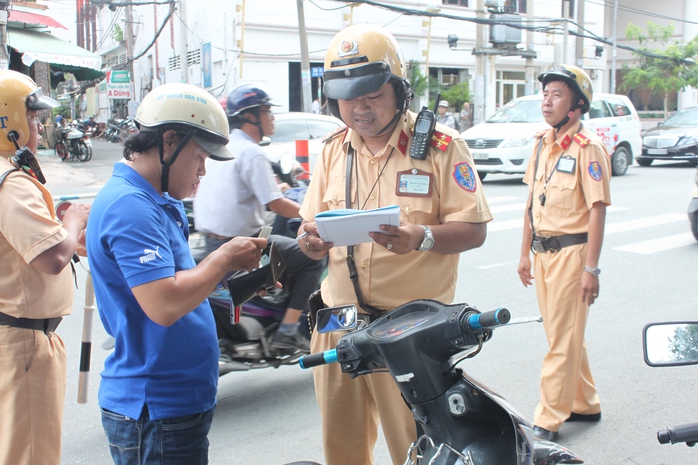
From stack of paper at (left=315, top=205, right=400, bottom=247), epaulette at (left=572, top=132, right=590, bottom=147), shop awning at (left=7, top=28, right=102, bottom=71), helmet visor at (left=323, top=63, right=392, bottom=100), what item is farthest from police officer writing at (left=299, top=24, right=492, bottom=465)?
shop awning at (left=7, top=28, right=102, bottom=71)


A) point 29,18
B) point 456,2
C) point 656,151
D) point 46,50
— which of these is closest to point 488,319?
point 656,151

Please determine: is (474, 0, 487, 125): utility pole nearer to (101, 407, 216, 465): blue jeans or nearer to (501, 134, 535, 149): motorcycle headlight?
(501, 134, 535, 149): motorcycle headlight

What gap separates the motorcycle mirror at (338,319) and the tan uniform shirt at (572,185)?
191cm

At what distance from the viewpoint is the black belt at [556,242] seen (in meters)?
3.77

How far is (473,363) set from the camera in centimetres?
504

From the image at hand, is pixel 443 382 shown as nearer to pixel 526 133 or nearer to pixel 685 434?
pixel 685 434

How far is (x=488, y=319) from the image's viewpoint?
5.68ft

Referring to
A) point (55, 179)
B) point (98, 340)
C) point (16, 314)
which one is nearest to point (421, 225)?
point (16, 314)

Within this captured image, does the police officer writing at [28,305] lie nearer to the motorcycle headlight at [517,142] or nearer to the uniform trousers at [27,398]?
the uniform trousers at [27,398]

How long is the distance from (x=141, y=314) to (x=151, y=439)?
388mm

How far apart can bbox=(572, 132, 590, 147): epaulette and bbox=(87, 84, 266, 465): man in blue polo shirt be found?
2.30 m

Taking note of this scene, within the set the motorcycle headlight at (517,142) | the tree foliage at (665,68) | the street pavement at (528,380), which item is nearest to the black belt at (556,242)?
the street pavement at (528,380)

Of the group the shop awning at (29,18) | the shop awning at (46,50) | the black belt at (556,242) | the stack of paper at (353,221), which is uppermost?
the shop awning at (29,18)

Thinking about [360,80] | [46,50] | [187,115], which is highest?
[46,50]
